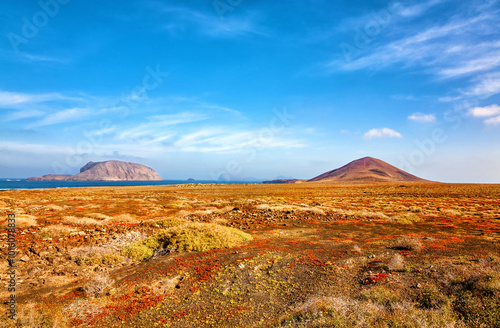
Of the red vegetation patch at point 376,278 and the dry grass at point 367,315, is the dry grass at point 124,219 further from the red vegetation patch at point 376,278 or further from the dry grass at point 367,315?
the red vegetation patch at point 376,278

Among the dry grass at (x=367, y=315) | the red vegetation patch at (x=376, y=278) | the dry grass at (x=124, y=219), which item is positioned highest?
the dry grass at (x=367, y=315)

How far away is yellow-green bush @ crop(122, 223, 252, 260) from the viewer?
14359mm

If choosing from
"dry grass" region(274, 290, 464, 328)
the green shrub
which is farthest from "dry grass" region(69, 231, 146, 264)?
the green shrub

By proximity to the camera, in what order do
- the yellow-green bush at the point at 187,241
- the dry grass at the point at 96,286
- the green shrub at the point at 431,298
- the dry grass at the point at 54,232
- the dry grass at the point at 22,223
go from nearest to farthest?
1. the green shrub at the point at 431,298
2. the dry grass at the point at 96,286
3. the yellow-green bush at the point at 187,241
4. the dry grass at the point at 54,232
5. the dry grass at the point at 22,223

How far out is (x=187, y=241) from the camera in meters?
14.8

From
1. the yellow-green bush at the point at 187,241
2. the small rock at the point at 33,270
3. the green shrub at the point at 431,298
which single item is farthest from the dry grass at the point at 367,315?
the small rock at the point at 33,270

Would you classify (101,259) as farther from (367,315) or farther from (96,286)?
(367,315)

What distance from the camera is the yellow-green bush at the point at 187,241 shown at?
14.4 meters

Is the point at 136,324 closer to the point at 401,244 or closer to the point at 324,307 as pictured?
the point at 324,307

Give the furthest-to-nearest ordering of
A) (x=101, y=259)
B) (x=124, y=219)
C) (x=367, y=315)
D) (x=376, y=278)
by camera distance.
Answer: (x=124, y=219) → (x=101, y=259) → (x=376, y=278) → (x=367, y=315)

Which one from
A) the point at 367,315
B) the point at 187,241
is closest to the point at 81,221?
the point at 187,241

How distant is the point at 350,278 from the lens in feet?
33.3

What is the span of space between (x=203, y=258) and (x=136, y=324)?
569 centimetres

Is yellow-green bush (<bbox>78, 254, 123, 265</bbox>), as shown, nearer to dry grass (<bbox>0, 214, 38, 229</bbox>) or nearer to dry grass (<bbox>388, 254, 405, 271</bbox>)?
dry grass (<bbox>0, 214, 38, 229</bbox>)
